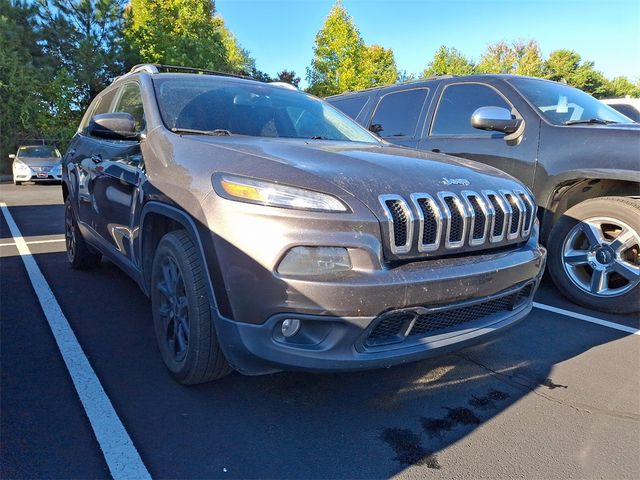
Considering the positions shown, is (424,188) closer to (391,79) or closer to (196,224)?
(196,224)

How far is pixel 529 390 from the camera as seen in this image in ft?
8.52

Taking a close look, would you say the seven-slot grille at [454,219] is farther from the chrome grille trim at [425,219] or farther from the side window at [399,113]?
the side window at [399,113]

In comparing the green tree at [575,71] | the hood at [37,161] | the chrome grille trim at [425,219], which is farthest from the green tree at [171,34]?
the green tree at [575,71]

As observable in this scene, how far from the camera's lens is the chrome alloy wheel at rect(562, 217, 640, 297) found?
3.64 m

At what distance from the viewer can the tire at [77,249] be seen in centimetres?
455

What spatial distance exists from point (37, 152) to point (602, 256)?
18610 millimetres

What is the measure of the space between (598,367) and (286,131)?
250 cm

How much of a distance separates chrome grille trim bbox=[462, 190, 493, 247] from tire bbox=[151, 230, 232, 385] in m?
1.28

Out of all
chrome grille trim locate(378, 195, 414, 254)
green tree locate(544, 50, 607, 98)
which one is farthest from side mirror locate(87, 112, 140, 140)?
green tree locate(544, 50, 607, 98)

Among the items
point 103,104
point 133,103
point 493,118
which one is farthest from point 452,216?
point 103,104

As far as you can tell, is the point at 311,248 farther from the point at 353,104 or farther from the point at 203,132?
the point at 353,104

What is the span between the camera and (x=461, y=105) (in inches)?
185

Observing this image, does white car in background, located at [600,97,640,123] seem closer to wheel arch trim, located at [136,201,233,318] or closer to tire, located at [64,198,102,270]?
wheel arch trim, located at [136,201,233,318]

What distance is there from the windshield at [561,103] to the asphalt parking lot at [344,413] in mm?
1942
